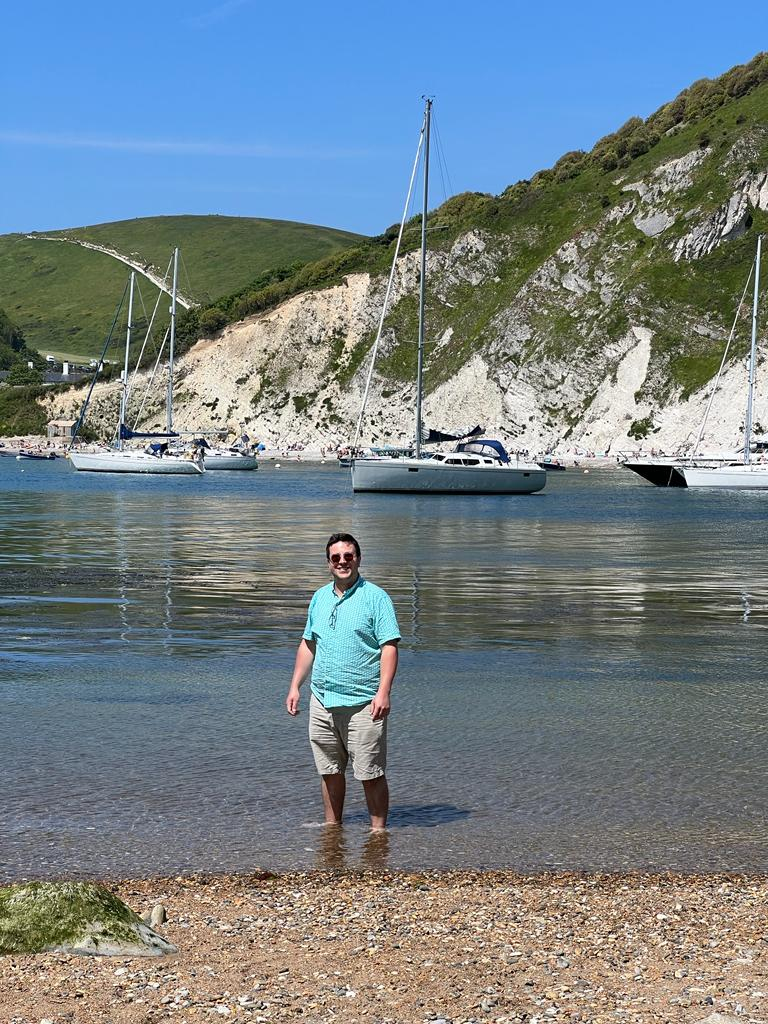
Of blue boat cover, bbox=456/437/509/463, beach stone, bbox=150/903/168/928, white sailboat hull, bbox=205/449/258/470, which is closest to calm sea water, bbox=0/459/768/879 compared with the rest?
beach stone, bbox=150/903/168/928

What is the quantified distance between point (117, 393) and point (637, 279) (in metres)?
60.2

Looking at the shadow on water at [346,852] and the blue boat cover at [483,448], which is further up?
the blue boat cover at [483,448]

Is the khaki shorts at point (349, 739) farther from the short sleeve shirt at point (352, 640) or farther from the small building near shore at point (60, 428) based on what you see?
the small building near shore at point (60, 428)

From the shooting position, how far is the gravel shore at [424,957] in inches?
221

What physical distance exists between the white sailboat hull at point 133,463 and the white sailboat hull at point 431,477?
25.3 m

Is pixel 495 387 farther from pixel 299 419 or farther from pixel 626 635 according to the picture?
pixel 626 635

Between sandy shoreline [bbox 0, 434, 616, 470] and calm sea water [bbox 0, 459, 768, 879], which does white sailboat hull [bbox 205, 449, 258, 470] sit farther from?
Result: calm sea water [bbox 0, 459, 768, 879]

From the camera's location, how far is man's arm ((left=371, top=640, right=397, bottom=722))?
819 centimetres

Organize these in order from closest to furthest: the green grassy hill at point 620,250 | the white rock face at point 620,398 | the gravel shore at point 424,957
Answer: the gravel shore at point 424,957 < the white rock face at point 620,398 < the green grassy hill at point 620,250

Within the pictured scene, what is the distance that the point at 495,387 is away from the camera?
123312 mm

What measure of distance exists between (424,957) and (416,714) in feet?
21.0

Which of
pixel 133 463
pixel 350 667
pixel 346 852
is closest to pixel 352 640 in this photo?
pixel 350 667

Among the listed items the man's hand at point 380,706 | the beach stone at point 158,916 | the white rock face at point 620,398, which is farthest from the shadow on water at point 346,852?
the white rock face at point 620,398

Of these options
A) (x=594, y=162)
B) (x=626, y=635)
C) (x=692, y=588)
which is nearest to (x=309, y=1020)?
(x=626, y=635)
